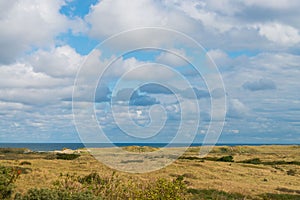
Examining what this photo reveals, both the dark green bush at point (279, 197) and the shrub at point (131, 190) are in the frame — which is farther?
the dark green bush at point (279, 197)

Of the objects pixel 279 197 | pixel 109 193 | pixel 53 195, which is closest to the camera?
pixel 53 195

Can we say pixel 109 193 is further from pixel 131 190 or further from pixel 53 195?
pixel 53 195

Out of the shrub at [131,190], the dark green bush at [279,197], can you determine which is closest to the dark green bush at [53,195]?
the shrub at [131,190]

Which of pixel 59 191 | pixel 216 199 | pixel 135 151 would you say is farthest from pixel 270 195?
pixel 135 151

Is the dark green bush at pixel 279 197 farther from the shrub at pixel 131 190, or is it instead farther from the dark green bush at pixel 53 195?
the dark green bush at pixel 53 195

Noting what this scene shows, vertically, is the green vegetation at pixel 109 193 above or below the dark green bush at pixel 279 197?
above

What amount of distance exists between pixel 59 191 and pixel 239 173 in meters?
35.1

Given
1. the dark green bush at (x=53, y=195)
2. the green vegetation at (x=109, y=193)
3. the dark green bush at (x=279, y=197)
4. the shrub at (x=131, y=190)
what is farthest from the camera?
the dark green bush at (x=279, y=197)

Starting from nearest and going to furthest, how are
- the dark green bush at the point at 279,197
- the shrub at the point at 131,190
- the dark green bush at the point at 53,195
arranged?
the dark green bush at the point at 53,195, the shrub at the point at 131,190, the dark green bush at the point at 279,197

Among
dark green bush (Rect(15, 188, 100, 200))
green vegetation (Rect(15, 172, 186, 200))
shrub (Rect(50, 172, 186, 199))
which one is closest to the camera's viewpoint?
dark green bush (Rect(15, 188, 100, 200))

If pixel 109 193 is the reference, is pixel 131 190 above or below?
above

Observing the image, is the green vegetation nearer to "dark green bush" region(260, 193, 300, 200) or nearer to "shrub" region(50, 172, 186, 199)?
"shrub" region(50, 172, 186, 199)

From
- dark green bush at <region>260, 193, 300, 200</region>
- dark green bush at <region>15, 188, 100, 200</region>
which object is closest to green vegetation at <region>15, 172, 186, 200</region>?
dark green bush at <region>15, 188, 100, 200</region>

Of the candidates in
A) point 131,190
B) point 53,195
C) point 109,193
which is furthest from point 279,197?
point 53,195
